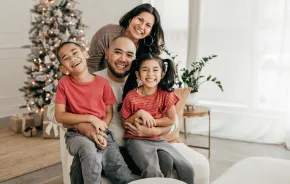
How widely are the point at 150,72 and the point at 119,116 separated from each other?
37 cm

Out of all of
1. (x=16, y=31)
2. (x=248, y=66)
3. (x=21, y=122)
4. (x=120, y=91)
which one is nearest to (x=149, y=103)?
(x=120, y=91)

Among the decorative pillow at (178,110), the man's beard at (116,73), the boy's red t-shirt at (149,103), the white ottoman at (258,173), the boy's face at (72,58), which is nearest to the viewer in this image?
the white ottoman at (258,173)

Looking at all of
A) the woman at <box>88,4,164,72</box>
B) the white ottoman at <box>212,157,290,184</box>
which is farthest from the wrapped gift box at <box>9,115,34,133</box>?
the white ottoman at <box>212,157,290,184</box>

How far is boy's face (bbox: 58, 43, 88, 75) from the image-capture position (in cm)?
224

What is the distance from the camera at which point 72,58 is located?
2.24 m

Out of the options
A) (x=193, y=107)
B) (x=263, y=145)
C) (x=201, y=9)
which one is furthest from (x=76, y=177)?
(x=201, y=9)

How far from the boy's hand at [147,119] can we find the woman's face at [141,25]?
0.59m

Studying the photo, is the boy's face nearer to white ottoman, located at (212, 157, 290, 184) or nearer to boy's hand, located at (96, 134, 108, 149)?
boy's hand, located at (96, 134, 108, 149)

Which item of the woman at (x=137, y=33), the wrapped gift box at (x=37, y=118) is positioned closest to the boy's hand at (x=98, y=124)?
the woman at (x=137, y=33)

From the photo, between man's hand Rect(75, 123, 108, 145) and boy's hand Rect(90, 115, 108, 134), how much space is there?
0.02 meters

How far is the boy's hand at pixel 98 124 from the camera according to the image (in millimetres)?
2188

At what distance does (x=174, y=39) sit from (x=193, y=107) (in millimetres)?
1316

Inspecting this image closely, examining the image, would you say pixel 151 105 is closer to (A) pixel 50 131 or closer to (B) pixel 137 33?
(B) pixel 137 33

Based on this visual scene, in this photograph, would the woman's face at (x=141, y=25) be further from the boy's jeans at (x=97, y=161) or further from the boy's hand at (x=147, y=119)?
the boy's jeans at (x=97, y=161)
